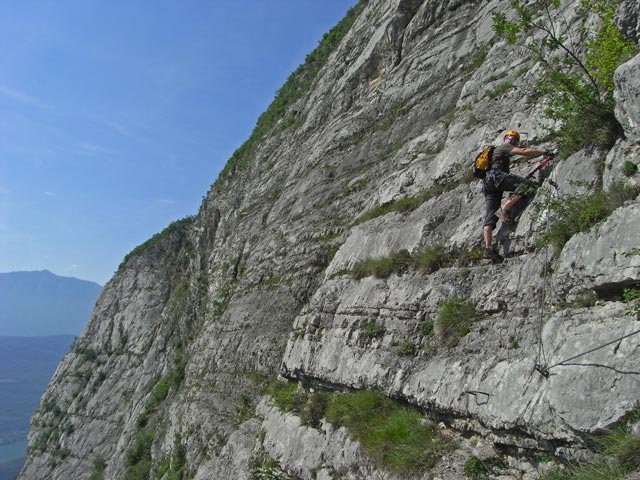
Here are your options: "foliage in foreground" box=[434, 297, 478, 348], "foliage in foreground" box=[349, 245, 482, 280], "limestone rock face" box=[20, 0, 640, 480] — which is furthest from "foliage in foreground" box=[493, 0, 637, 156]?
"foliage in foreground" box=[434, 297, 478, 348]

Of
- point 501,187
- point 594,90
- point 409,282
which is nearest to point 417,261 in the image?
point 409,282

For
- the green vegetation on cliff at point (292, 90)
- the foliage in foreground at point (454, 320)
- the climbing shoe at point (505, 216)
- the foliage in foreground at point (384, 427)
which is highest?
the green vegetation on cliff at point (292, 90)

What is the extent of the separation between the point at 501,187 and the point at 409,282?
2701mm

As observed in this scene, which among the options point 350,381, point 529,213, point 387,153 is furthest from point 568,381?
point 387,153

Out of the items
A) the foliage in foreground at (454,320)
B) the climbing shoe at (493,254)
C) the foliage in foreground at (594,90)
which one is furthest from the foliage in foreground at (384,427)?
the foliage in foreground at (594,90)

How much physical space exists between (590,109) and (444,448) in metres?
5.50

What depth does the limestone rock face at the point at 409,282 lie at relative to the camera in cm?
562

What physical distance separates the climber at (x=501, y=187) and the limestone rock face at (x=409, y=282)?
0.23 m

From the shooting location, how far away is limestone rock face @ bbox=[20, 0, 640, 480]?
562cm

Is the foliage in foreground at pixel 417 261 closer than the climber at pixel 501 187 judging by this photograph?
No

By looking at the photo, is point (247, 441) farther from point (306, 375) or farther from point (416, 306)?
point (416, 306)

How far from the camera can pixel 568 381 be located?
528 cm

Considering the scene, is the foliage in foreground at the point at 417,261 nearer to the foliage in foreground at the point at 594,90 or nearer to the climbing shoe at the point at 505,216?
the climbing shoe at the point at 505,216

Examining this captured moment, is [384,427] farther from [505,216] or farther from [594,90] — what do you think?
[594,90]
